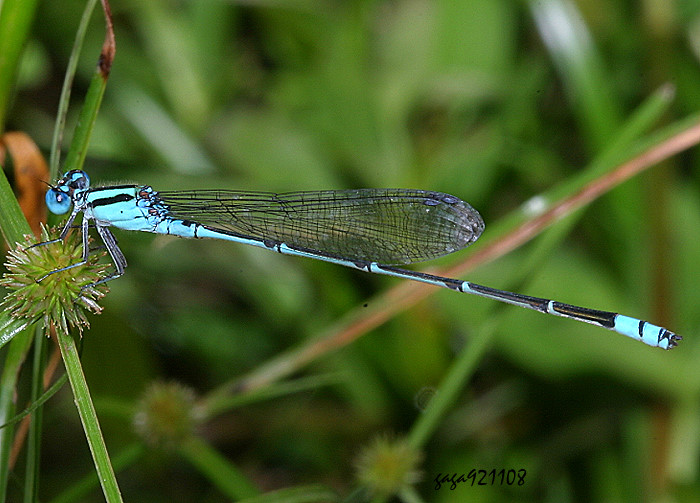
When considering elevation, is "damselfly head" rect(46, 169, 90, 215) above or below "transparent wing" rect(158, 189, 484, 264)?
below

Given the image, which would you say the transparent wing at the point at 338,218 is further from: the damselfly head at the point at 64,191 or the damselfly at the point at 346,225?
the damselfly head at the point at 64,191

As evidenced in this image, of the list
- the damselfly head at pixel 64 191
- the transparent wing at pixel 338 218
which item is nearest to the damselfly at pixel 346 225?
the transparent wing at pixel 338 218

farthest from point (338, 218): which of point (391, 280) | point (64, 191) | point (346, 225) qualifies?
point (64, 191)

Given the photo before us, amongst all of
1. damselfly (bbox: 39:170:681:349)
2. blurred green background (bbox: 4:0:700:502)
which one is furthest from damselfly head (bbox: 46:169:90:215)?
blurred green background (bbox: 4:0:700:502)

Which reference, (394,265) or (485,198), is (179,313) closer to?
(394,265)

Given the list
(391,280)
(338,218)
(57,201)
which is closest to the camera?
(57,201)

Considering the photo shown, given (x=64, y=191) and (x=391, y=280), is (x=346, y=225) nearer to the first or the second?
(x=391, y=280)

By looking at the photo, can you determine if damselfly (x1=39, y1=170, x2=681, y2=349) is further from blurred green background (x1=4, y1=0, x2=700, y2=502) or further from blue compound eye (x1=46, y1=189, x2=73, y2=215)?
blue compound eye (x1=46, y1=189, x2=73, y2=215)
